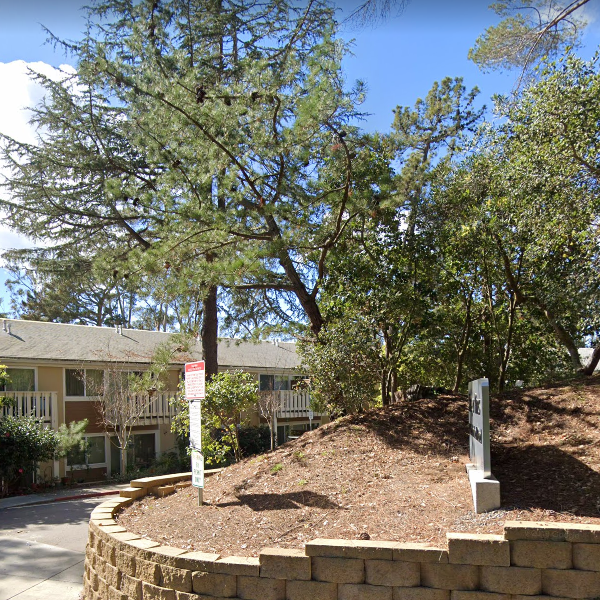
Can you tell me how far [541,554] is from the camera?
443cm

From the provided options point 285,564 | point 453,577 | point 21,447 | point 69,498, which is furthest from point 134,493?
point 21,447

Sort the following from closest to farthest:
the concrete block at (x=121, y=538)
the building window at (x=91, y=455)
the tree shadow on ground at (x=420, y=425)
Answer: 1. the concrete block at (x=121, y=538)
2. the tree shadow on ground at (x=420, y=425)
3. the building window at (x=91, y=455)

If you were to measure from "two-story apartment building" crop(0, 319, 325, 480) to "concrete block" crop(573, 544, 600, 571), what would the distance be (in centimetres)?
1391

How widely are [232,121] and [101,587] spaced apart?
671 centimetres

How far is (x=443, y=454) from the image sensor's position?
7.32 m

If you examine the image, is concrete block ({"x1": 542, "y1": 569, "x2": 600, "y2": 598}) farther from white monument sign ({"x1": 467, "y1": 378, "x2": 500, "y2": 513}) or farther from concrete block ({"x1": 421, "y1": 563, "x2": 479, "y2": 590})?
white monument sign ({"x1": 467, "y1": 378, "x2": 500, "y2": 513})

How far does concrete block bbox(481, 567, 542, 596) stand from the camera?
4.42 meters

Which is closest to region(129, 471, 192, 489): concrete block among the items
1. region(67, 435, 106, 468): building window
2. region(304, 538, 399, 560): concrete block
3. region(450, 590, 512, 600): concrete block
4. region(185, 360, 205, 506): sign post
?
region(185, 360, 205, 506): sign post

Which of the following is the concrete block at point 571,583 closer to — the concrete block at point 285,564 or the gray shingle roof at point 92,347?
the concrete block at point 285,564

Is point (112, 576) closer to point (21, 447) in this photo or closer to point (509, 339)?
point (509, 339)

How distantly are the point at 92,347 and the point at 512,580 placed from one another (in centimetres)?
2077

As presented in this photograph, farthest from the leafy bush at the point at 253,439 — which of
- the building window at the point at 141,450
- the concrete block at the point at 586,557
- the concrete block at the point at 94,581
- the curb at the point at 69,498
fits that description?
the concrete block at the point at 586,557

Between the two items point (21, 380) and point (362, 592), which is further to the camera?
point (21, 380)

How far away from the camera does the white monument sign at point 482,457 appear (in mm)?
5430
